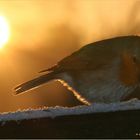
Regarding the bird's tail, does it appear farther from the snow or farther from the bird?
the snow

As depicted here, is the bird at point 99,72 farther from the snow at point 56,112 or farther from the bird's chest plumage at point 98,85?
the snow at point 56,112

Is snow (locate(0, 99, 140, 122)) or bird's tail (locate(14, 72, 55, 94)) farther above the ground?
snow (locate(0, 99, 140, 122))

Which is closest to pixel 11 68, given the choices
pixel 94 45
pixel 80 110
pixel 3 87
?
pixel 3 87

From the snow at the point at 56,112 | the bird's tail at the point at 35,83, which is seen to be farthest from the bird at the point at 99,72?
the snow at the point at 56,112

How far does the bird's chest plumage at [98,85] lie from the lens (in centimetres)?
467

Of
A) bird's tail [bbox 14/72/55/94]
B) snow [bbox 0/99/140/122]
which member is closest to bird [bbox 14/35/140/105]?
bird's tail [bbox 14/72/55/94]

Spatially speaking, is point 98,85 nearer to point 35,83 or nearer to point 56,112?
point 35,83

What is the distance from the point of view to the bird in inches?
181

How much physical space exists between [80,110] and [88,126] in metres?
0.23

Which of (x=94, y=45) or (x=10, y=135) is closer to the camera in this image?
(x=10, y=135)

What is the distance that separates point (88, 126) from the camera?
6.18 ft

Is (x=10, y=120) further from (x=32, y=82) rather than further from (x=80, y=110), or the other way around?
(x=32, y=82)

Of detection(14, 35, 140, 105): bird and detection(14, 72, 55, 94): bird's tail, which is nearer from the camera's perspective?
detection(14, 35, 140, 105): bird

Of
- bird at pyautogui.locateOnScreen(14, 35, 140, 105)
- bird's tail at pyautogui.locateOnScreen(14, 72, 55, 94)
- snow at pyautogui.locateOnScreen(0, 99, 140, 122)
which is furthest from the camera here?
bird's tail at pyautogui.locateOnScreen(14, 72, 55, 94)
